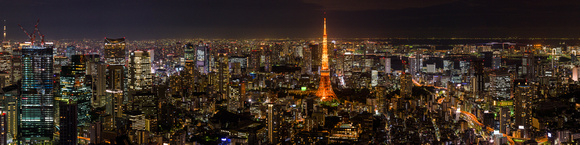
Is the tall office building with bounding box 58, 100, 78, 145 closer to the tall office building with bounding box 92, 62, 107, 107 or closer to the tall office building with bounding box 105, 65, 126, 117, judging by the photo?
the tall office building with bounding box 105, 65, 126, 117

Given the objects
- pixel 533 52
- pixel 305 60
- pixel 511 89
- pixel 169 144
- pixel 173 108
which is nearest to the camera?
pixel 169 144

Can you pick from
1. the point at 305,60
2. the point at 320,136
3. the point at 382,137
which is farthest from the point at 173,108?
the point at 305,60

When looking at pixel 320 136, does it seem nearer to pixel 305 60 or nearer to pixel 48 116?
pixel 48 116

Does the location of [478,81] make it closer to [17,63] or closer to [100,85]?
[100,85]

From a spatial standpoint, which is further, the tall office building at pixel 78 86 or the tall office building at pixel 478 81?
the tall office building at pixel 478 81

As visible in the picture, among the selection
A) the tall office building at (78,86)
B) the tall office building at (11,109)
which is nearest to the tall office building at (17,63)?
the tall office building at (78,86)

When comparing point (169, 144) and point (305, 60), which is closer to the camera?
point (169, 144)

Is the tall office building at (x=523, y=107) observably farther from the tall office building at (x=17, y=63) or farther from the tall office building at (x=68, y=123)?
the tall office building at (x=17, y=63)
